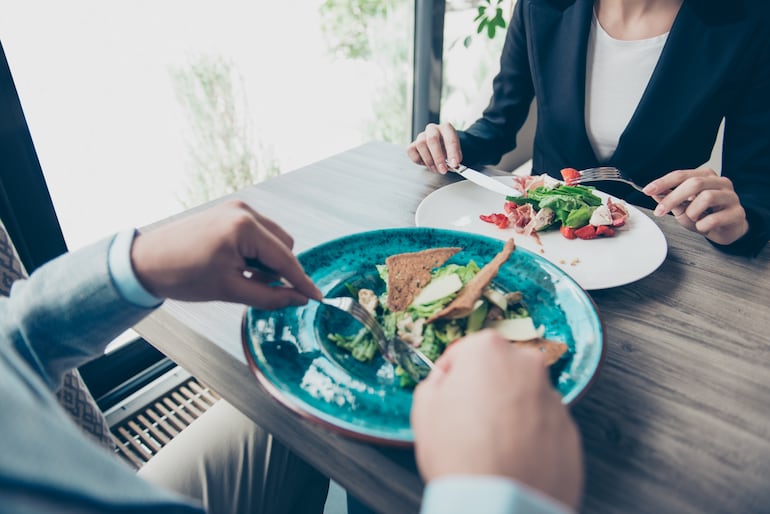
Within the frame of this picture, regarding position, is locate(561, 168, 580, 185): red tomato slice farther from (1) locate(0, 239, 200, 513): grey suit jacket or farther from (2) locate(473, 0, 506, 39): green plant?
(2) locate(473, 0, 506, 39): green plant

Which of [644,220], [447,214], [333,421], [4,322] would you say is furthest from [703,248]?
[4,322]

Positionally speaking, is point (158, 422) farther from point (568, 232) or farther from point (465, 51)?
point (465, 51)

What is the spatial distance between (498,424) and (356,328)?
1.09 ft

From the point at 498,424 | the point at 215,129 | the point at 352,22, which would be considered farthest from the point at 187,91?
the point at 498,424

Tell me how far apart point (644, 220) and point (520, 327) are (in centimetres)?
51

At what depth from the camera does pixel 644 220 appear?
0.95 m

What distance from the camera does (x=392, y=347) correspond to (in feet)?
2.05

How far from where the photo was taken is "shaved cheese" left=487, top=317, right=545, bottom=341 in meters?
0.62

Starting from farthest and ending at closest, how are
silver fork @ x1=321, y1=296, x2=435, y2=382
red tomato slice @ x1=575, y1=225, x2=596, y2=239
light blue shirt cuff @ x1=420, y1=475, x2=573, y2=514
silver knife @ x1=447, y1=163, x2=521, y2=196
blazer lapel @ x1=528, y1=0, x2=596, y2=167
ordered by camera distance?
blazer lapel @ x1=528, y1=0, x2=596, y2=167 → silver knife @ x1=447, y1=163, x2=521, y2=196 → red tomato slice @ x1=575, y1=225, x2=596, y2=239 → silver fork @ x1=321, y1=296, x2=435, y2=382 → light blue shirt cuff @ x1=420, y1=475, x2=573, y2=514

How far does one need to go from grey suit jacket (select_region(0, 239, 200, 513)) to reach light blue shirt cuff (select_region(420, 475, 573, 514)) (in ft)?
0.78

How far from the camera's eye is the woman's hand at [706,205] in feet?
2.79

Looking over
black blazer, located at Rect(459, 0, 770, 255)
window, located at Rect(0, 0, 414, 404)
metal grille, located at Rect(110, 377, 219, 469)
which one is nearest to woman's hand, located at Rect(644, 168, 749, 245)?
black blazer, located at Rect(459, 0, 770, 255)

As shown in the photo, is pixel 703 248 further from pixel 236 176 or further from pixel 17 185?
pixel 236 176

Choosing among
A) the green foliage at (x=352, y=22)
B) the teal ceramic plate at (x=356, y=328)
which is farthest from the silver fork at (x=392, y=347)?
the green foliage at (x=352, y=22)
